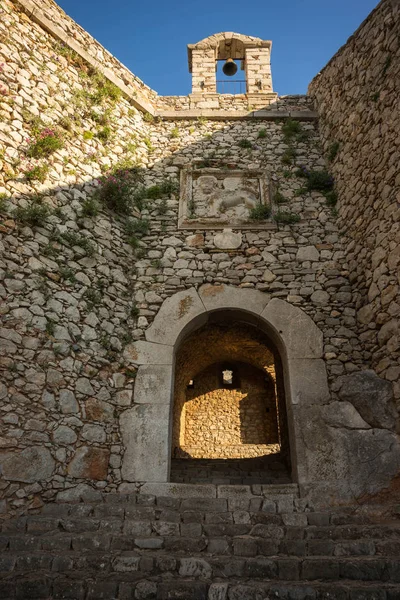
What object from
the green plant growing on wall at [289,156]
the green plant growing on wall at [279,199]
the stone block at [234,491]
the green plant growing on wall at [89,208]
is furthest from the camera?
the green plant growing on wall at [289,156]

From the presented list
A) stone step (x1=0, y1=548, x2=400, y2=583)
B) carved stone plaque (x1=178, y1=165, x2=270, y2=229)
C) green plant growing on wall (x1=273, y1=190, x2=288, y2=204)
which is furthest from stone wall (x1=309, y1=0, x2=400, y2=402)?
stone step (x1=0, y1=548, x2=400, y2=583)

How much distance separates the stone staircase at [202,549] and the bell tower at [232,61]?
22.9 feet

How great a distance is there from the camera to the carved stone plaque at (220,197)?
20.3ft

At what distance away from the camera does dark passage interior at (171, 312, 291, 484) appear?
912 cm

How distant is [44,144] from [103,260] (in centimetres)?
165

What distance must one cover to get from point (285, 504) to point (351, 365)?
188cm

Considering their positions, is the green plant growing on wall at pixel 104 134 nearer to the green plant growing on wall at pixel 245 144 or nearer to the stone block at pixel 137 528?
the green plant growing on wall at pixel 245 144

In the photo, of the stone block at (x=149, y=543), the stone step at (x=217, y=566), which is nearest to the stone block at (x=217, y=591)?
the stone step at (x=217, y=566)

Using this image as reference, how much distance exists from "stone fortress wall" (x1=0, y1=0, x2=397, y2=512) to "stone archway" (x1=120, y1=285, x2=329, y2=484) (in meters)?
0.15

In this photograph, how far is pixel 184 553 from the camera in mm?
3332

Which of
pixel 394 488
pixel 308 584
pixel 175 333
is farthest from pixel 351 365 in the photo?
pixel 308 584

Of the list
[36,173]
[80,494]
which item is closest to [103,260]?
[36,173]

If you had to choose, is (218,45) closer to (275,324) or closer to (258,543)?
(275,324)

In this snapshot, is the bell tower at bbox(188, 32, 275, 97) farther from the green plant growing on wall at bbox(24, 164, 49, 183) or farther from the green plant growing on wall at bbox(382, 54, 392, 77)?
the green plant growing on wall at bbox(24, 164, 49, 183)
